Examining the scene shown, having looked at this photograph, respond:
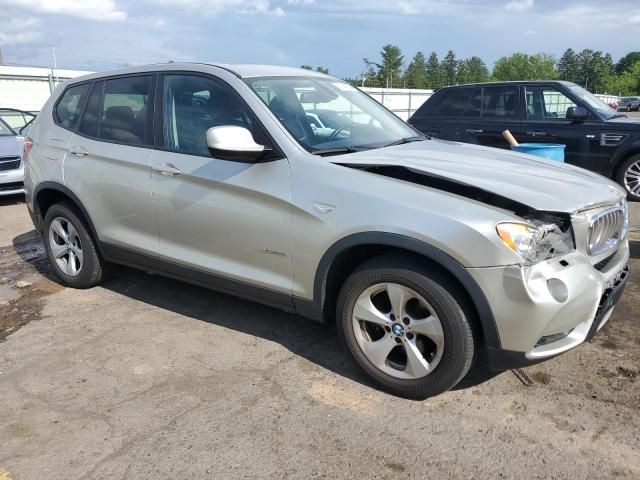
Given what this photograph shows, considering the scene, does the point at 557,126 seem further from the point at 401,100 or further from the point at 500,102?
the point at 401,100

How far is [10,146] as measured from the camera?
923 cm

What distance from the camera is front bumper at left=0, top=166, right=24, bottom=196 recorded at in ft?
29.0

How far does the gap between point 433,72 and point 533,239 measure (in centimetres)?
12106

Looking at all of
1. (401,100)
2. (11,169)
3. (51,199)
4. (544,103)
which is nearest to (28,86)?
(11,169)

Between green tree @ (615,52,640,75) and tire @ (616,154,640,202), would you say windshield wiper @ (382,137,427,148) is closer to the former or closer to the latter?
tire @ (616,154,640,202)

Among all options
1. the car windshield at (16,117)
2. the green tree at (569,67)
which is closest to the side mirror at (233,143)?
the car windshield at (16,117)

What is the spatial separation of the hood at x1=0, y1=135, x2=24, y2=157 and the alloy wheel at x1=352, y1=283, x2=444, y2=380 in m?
8.03

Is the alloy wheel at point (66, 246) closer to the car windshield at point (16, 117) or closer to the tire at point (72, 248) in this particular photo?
the tire at point (72, 248)

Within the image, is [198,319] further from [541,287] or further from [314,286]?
[541,287]

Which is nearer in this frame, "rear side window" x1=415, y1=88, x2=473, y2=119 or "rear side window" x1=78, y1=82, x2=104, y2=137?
"rear side window" x1=78, y1=82, x2=104, y2=137

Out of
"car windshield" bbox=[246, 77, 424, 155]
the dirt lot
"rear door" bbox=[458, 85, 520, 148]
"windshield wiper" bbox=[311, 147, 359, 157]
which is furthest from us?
"rear door" bbox=[458, 85, 520, 148]

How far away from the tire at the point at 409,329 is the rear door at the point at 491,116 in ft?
20.1

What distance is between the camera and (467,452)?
8.62 ft

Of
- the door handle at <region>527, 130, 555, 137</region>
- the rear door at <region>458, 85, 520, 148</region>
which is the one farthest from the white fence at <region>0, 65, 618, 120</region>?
the door handle at <region>527, 130, 555, 137</region>
